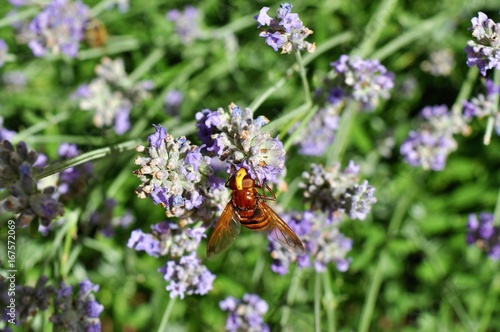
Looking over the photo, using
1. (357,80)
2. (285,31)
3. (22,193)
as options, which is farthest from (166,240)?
(357,80)

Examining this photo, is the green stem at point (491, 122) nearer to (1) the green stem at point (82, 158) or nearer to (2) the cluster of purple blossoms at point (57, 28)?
(1) the green stem at point (82, 158)

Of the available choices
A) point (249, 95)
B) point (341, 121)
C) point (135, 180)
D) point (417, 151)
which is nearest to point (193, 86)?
point (249, 95)

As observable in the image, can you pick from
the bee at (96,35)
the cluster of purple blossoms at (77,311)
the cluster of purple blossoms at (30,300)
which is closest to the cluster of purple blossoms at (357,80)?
the cluster of purple blossoms at (77,311)

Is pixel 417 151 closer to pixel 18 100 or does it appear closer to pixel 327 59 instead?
pixel 327 59

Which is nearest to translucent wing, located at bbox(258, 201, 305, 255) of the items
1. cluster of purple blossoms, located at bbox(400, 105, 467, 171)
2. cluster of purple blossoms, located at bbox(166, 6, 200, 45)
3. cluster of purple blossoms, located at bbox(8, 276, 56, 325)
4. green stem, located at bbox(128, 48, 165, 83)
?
cluster of purple blossoms, located at bbox(8, 276, 56, 325)

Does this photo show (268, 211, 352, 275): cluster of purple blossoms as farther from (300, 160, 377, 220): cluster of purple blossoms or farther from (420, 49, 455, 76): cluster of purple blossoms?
(420, 49, 455, 76): cluster of purple blossoms

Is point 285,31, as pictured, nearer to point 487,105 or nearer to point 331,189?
point 331,189
